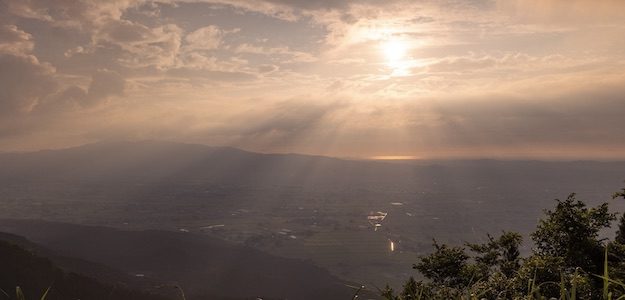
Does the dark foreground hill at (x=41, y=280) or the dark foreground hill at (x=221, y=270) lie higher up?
the dark foreground hill at (x=41, y=280)

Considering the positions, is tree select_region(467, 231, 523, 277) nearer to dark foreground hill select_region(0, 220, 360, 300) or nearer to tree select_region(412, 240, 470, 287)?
tree select_region(412, 240, 470, 287)

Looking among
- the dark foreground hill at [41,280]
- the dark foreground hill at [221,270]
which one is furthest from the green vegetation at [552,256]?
the dark foreground hill at [221,270]

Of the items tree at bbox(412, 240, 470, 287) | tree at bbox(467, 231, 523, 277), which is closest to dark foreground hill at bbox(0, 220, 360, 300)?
tree at bbox(412, 240, 470, 287)

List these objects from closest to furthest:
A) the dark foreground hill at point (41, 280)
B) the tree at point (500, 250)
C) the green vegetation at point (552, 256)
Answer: the green vegetation at point (552, 256) → the tree at point (500, 250) → the dark foreground hill at point (41, 280)

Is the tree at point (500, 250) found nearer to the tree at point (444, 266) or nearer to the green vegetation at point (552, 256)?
the green vegetation at point (552, 256)

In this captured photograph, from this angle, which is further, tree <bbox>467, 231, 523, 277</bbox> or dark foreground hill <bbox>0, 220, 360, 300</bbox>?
dark foreground hill <bbox>0, 220, 360, 300</bbox>

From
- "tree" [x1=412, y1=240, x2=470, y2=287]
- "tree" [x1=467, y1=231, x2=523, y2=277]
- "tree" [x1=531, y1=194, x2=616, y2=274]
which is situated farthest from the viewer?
"tree" [x1=467, y1=231, x2=523, y2=277]

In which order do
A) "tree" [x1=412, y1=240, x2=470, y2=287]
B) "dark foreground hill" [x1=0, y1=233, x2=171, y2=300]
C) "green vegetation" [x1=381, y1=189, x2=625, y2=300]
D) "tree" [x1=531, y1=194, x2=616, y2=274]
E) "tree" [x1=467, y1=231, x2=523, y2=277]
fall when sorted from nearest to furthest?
1. "green vegetation" [x1=381, y1=189, x2=625, y2=300]
2. "tree" [x1=531, y1=194, x2=616, y2=274]
3. "tree" [x1=412, y1=240, x2=470, y2=287]
4. "tree" [x1=467, y1=231, x2=523, y2=277]
5. "dark foreground hill" [x1=0, y1=233, x2=171, y2=300]

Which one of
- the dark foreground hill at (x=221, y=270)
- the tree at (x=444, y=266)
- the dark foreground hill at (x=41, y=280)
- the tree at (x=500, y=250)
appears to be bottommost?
the dark foreground hill at (x=221, y=270)

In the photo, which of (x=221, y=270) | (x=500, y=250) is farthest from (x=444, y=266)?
(x=221, y=270)

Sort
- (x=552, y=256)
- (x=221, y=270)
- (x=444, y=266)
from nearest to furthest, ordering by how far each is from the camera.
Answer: (x=552, y=256) < (x=444, y=266) < (x=221, y=270)

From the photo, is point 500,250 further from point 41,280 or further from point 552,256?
point 41,280

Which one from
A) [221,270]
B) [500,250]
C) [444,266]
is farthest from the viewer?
[221,270]
